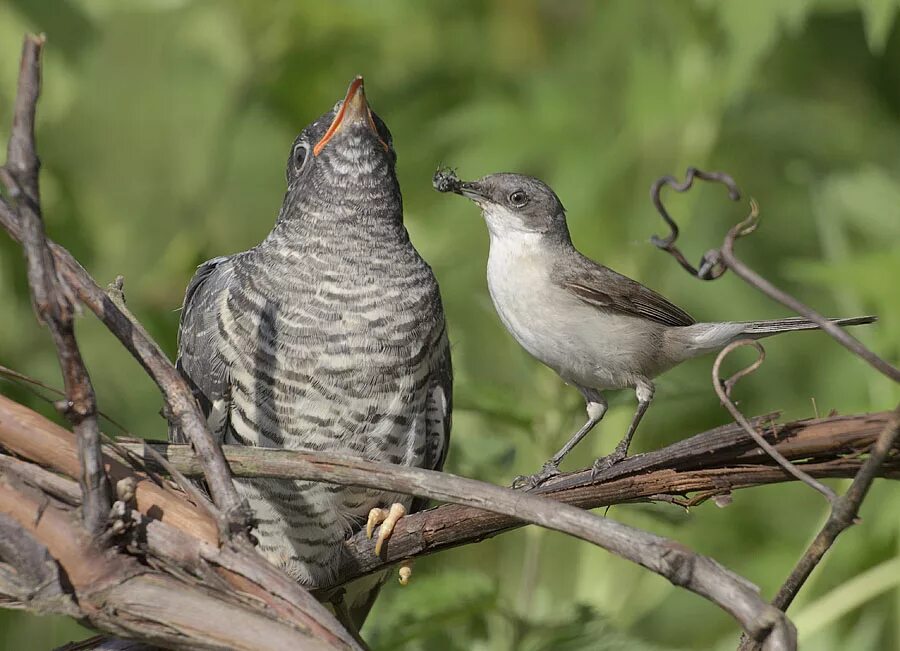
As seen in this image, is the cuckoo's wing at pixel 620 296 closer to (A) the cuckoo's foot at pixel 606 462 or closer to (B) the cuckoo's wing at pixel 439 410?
(B) the cuckoo's wing at pixel 439 410

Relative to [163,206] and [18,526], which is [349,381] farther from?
[163,206]

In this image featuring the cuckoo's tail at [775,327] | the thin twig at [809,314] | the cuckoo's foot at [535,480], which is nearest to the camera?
the thin twig at [809,314]

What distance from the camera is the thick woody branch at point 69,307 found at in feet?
3.84

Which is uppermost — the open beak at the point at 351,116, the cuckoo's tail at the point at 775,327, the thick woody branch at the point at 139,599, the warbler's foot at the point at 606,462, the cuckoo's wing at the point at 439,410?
the open beak at the point at 351,116

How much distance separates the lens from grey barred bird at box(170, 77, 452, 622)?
2.12 metres

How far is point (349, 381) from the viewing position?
2.12 meters

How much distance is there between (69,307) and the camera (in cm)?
126

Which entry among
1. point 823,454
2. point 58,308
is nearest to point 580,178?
point 823,454

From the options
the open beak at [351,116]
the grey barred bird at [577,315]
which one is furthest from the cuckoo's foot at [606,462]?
the open beak at [351,116]

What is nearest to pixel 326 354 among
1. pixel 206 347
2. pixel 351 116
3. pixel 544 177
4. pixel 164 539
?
pixel 206 347

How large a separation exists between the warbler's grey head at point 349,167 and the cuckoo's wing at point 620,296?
41 centimetres

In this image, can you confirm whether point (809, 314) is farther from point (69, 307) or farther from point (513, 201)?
point (513, 201)

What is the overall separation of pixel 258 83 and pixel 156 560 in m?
3.16

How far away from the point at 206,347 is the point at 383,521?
19.2 inches
